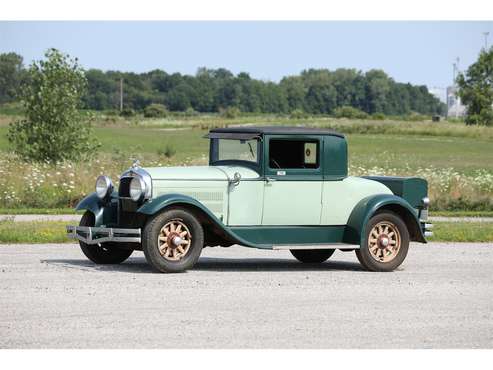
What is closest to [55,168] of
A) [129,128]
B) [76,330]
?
[76,330]

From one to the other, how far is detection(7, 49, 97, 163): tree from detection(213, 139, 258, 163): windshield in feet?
56.3

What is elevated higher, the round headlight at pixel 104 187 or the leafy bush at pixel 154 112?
the round headlight at pixel 104 187

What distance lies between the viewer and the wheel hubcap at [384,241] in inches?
546

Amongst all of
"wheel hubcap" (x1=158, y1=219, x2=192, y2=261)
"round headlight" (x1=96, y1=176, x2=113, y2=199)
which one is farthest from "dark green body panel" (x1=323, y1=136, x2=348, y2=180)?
"round headlight" (x1=96, y1=176, x2=113, y2=199)

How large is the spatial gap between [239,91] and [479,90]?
221 feet

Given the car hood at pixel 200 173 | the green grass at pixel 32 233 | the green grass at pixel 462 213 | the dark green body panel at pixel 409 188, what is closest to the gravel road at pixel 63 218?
the green grass at pixel 462 213

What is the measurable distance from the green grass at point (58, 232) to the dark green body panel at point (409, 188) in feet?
13.9

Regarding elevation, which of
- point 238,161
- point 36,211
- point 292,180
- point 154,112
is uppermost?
point 238,161

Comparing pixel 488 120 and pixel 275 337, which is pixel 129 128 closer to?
pixel 488 120

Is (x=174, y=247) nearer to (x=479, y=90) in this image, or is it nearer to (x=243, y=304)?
(x=243, y=304)

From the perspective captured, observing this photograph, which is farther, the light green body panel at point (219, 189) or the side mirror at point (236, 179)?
the side mirror at point (236, 179)

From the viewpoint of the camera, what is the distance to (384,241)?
45.6 ft

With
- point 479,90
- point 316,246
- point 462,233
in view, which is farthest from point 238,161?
→ point 479,90

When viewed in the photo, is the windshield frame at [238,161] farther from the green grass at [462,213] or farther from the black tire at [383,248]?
the green grass at [462,213]
